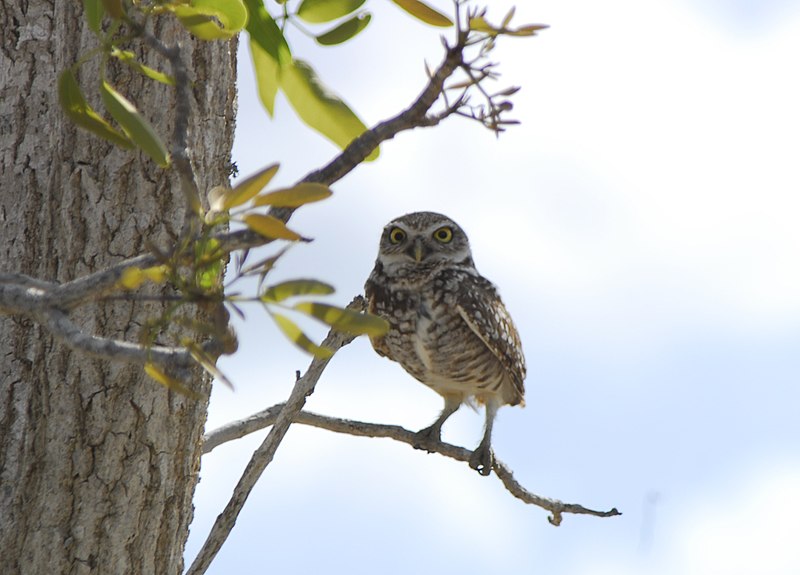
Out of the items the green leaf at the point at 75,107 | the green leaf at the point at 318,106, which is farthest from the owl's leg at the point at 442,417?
the green leaf at the point at 75,107

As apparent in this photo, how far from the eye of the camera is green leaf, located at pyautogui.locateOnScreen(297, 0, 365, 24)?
1.99m

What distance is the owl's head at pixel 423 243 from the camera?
498cm

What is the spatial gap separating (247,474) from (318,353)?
5.31 feet

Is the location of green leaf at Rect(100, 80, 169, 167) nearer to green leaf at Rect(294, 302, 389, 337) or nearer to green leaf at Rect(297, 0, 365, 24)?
green leaf at Rect(294, 302, 389, 337)

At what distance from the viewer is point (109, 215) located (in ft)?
9.68

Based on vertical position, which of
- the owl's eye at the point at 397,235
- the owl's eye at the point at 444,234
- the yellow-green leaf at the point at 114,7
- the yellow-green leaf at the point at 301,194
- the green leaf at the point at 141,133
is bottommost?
the yellow-green leaf at the point at 301,194

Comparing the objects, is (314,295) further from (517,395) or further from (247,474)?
(517,395)

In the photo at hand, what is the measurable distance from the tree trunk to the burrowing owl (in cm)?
184

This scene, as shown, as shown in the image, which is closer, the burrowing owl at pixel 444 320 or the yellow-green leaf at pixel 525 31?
the yellow-green leaf at pixel 525 31

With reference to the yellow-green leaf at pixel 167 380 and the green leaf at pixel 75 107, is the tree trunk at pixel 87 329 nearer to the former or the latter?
the green leaf at pixel 75 107

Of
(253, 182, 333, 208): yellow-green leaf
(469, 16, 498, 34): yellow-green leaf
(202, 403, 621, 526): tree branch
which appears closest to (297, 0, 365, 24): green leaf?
(469, 16, 498, 34): yellow-green leaf

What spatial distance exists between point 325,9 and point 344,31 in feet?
0.17

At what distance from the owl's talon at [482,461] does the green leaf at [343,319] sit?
312 cm

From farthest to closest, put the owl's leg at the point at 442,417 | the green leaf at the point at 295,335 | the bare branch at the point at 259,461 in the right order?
the owl's leg at the point at 442,417 → the bare branch at the point at 259,461 → the green leaf at the point at 295,335
